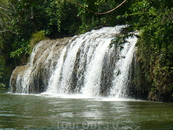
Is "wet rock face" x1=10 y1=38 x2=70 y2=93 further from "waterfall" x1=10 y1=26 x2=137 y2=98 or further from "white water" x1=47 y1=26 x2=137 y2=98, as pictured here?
"white water" x1=47 y1=26 x2=137 y2=98

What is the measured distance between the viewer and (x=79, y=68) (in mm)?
16828

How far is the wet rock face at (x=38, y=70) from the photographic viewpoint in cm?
1891

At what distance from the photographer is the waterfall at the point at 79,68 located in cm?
1469

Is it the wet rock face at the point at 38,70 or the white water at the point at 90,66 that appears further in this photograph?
the wet rock face at the point at 38,70

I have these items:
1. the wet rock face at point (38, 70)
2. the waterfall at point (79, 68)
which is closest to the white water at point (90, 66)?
the waterfall at point (79, 68)

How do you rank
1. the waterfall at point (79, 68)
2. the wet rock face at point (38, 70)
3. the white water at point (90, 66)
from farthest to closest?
the wet rock face at point (38, 70) → the waterfall at point (79, 68) → the white water at point (90, 66)

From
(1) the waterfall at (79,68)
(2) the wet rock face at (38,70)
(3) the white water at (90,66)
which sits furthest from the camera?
(2) the wet rock face at (38,70)

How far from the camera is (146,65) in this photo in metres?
13.0

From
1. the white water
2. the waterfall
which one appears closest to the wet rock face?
the waterfall

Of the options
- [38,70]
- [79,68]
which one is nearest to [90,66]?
[79,68]

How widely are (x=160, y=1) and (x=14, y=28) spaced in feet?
64.4

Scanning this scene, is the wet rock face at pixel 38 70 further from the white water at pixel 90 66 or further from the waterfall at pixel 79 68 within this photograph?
the white water at pixel 90 66

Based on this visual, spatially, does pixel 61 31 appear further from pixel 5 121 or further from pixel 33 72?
pixel 5 121

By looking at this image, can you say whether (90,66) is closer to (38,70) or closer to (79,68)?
(79,68)
